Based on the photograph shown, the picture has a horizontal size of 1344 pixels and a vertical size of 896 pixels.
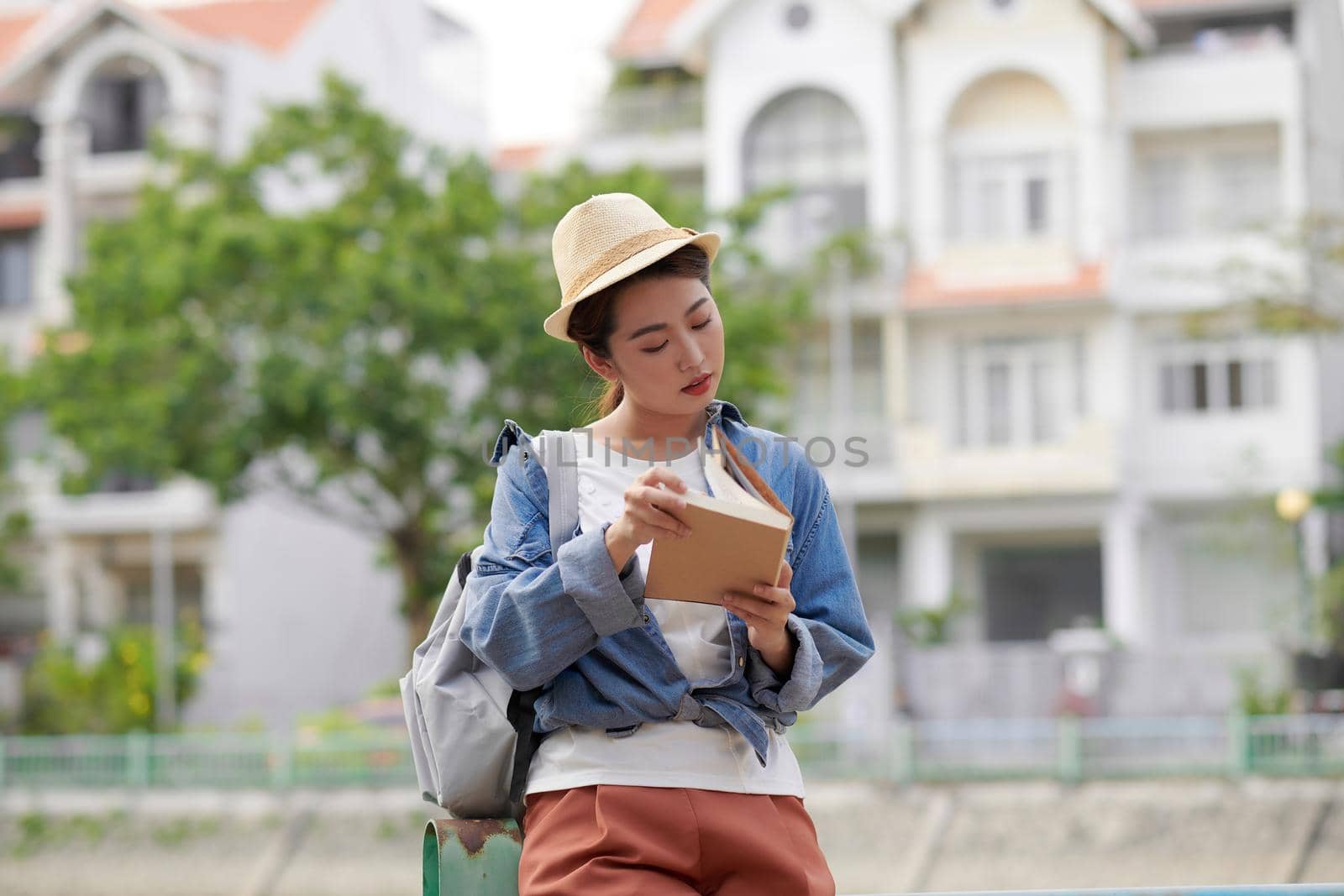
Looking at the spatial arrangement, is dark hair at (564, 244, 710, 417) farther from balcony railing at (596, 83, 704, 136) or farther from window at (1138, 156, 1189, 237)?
balcony railing at (596, 83, 704, 136)

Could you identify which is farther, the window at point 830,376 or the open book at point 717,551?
the window at point 830,376

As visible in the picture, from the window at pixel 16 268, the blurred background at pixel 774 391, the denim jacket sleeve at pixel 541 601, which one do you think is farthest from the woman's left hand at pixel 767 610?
the window at pixel 16 268

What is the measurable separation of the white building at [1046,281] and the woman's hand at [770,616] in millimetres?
17671

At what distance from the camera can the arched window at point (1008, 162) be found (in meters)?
20.9

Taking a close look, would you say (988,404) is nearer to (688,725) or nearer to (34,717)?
(34,717)

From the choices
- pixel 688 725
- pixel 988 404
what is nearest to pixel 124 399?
pixel 988 404

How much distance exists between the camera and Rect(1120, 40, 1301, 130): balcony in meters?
20.3

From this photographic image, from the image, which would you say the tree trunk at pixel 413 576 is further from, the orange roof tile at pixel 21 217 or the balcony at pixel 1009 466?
the orange roof tile at pixel 21 217

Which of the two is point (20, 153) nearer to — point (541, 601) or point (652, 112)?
point (652, 112)

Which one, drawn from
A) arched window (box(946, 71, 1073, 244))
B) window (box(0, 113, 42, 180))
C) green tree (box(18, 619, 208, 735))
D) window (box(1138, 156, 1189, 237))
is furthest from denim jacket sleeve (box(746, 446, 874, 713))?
window (box(0, 113, 42, 180))

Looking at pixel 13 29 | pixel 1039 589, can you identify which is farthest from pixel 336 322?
pixel 13 29

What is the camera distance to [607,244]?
7.73 ft

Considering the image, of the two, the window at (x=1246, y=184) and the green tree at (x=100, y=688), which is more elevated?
the window at (x=1246, y=184)

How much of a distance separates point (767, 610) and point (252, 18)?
24.0 metres
